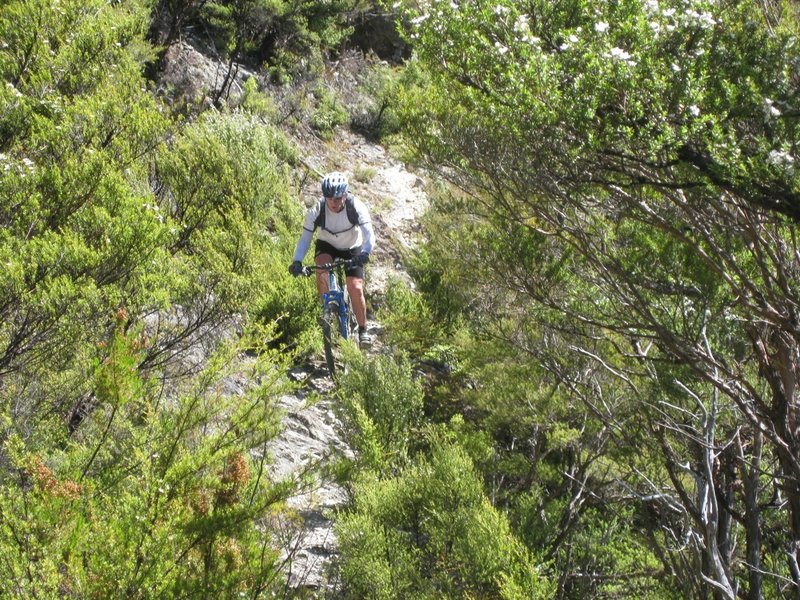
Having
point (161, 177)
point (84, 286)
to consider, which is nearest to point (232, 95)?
point (161, 177)

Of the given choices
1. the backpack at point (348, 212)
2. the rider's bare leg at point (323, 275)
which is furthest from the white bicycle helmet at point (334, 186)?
the rider's bare leg at point (323, 275)

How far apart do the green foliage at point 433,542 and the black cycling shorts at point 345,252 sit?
251 centimetres

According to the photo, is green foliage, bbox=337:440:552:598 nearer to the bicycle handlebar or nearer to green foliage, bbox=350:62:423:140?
the bicycle handlebar

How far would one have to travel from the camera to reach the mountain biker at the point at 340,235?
8133mm

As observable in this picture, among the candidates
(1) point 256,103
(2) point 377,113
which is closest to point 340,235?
(1) point 256,103

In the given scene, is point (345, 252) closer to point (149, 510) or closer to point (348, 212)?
point (348, 212)

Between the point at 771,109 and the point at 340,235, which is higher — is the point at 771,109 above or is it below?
above

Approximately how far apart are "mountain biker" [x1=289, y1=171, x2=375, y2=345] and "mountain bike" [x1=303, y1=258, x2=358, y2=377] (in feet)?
0.31

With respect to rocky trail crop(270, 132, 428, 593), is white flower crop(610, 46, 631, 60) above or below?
above

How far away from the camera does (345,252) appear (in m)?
8.59

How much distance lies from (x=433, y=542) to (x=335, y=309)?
3.06 metres

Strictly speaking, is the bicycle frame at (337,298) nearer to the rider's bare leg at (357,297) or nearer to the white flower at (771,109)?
the rider's bare leg at (357,297)

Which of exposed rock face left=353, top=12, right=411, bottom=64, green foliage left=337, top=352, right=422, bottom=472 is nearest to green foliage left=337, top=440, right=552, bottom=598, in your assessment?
green foliage left=337, top=352, right=422, bottom=472

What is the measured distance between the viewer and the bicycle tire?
27.7 feet
